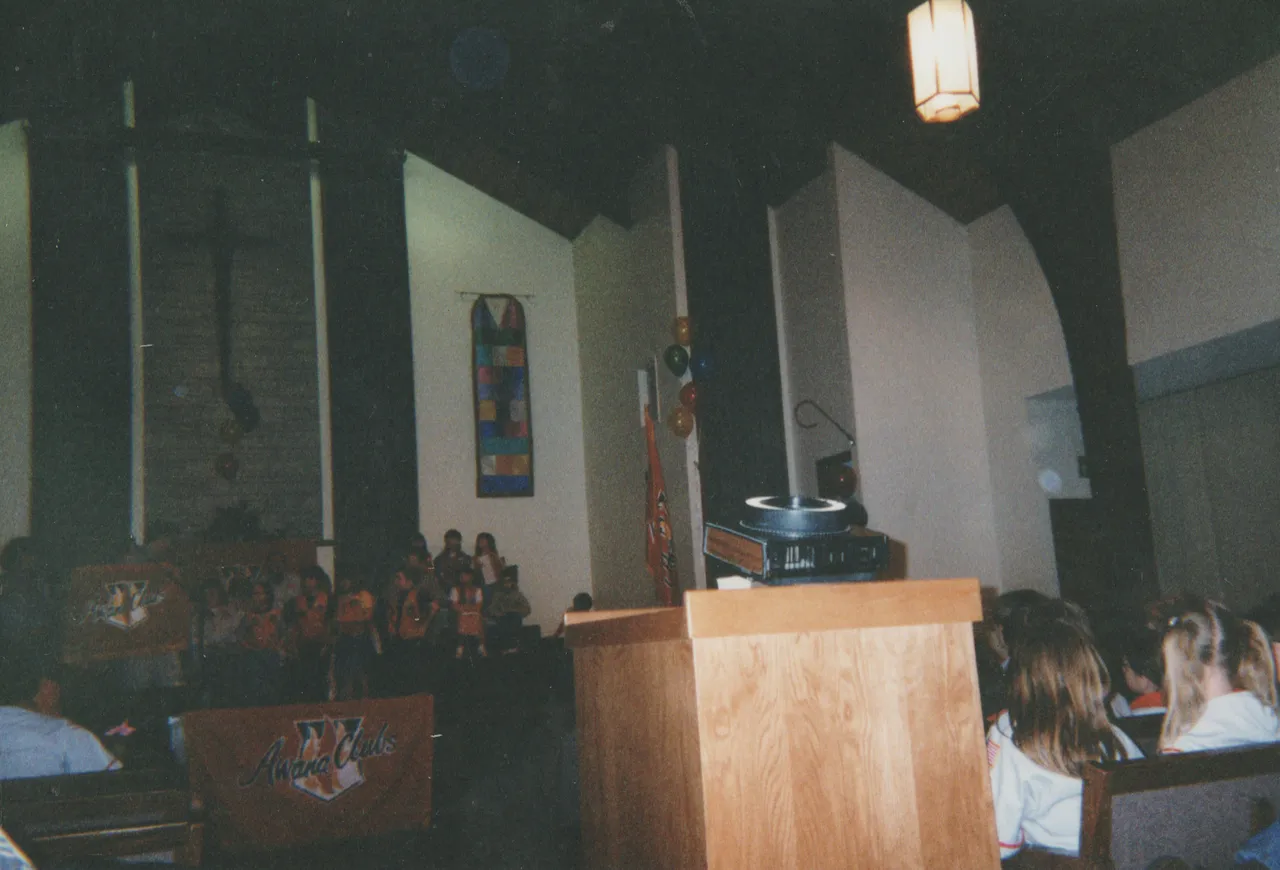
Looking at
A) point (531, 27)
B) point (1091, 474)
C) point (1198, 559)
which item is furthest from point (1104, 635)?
point (531, 27)

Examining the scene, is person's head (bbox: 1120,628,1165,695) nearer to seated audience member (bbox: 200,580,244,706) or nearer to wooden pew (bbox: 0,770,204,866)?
wooden pew (bbox: 0,770,204,866)

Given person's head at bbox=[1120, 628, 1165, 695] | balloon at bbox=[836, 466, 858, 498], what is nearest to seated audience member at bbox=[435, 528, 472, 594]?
balloon at bbox=[836, 466, 858, 498]

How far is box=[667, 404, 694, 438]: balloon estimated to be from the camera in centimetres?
752

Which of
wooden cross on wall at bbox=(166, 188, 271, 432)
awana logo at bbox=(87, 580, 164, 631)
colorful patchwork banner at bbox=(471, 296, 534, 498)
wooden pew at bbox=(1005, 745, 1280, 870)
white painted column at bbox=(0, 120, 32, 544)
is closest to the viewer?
wooden pew at bbox=(1005, 745, 1280, 870)

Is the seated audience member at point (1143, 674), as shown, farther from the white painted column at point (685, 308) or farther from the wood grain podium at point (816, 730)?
the white painted column at point (685, 308)

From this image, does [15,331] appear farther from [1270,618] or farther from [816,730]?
[816,730]

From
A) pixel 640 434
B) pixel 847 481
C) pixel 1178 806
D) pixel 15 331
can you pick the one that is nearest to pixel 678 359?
pixel 640 434

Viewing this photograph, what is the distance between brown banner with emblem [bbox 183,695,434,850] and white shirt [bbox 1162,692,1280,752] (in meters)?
3.56

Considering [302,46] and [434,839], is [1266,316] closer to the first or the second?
[434,839]

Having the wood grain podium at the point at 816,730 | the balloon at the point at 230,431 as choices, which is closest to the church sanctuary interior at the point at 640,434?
the wood grain podium at the point at 816,730

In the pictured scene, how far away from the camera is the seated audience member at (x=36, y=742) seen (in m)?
3.33

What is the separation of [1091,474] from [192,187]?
8176 mm

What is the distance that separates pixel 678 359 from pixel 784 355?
1.07 m

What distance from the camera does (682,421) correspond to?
755 cm
